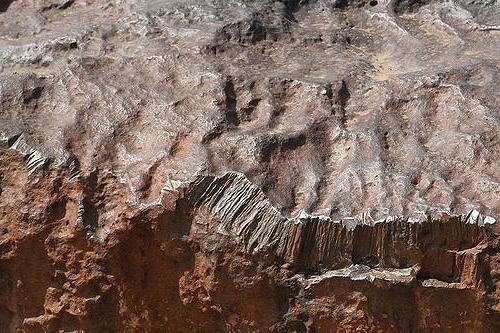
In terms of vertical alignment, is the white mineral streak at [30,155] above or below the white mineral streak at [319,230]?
above

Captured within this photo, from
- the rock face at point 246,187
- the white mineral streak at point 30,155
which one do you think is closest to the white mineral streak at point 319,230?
the rock face at point 246,187

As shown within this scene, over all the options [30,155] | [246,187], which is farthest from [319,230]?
[30,155]

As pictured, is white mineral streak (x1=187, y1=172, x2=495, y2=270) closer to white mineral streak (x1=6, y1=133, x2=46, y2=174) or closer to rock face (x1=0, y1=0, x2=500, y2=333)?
rock face (x1=0, y1=0, x2=500, y2=333)

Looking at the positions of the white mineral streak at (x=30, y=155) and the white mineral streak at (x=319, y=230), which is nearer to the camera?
the white mineral streak at (x=319, y=230)

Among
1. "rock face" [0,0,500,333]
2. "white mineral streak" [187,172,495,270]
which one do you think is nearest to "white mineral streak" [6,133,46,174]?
"rock face" [0,0,500,333]

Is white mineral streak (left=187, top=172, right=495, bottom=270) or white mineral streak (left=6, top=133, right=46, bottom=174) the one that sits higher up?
Result: white mineral streak (left=6, top=133, right=46, bottom=174)

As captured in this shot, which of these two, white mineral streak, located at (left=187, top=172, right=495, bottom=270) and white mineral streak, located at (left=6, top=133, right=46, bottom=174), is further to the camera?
white mineral streak, located at (left=6, top=133, right=46, bottom=174)

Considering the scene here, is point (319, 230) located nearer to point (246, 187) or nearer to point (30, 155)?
point (246, 187)

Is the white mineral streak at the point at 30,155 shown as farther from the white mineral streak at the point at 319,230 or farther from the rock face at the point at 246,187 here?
the white mineral streak at the point at 319,230
